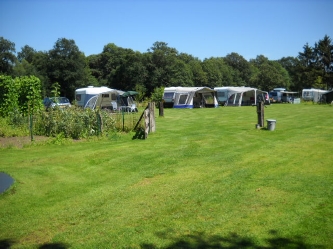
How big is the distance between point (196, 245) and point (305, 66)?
51.0 meters

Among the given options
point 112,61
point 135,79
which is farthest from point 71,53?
point 112,61

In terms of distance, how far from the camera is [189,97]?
101ft

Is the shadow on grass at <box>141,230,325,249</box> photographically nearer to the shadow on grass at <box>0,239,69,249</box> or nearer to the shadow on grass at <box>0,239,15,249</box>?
the shadow on grass at <box>0,239,69,249</box>

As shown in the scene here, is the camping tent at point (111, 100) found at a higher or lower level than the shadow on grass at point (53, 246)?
higher

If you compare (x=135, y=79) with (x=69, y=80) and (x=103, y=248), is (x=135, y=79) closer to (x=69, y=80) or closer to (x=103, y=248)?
(x=69, y=80)

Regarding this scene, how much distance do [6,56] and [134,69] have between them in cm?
1556

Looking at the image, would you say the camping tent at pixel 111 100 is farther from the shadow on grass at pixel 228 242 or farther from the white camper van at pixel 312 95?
the white camper van at pixel 312 95

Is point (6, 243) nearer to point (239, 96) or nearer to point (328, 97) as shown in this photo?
point (239, 96)

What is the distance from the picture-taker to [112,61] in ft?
175

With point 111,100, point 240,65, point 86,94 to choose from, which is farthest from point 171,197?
point 240,65

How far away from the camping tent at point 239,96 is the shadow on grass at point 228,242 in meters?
31.1

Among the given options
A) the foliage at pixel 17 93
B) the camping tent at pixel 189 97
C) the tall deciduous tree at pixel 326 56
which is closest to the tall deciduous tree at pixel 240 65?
the tall deciduous tree at pixel 326 56

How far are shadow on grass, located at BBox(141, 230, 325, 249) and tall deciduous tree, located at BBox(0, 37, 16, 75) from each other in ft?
126

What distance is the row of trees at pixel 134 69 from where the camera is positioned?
40344mm
